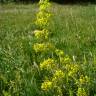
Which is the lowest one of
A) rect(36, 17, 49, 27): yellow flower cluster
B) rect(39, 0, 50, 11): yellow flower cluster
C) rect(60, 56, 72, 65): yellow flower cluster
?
rect(60, 56, 72, 65): yellow flower cluster

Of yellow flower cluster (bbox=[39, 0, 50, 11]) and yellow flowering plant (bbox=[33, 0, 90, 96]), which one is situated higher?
yellow flower cluster (bbox=[39, 0, 50, 11])

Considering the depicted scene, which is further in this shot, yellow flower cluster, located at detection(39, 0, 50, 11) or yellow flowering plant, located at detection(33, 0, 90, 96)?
yellow flower cluster, located at detection(39, 0, 50, 11)

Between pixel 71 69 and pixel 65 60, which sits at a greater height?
pixel 65 60

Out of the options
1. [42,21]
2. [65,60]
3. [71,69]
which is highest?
[42,21]

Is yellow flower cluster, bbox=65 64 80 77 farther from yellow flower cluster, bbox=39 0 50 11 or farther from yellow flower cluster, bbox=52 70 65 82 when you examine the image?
yellow flower cluster, bbox=39 0 50 11

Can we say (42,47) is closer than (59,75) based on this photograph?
No

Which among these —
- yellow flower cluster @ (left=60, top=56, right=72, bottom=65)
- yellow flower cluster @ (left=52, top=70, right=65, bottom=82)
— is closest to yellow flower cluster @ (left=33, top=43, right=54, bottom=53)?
yellow flower cluster @ (left=60, top=56, right=72, bottom=65)

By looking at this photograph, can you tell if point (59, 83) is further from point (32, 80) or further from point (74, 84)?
point (32, 80)

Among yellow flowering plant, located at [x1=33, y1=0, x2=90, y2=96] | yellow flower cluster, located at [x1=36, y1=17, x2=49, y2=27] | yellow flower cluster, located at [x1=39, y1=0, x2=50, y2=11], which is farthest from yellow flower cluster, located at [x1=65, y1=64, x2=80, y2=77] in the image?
yellow flower cluster, located at [x1=39, y1=0, x2=50, y2=11]

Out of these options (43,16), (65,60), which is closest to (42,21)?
(43,16)

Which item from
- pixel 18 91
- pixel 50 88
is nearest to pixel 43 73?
pixel 18 91

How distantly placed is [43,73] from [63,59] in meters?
1.02

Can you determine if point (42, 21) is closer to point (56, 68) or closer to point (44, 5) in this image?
point (44, 5)

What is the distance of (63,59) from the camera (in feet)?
13.9
